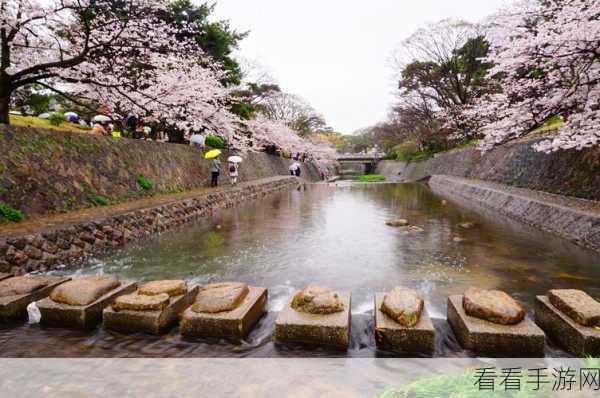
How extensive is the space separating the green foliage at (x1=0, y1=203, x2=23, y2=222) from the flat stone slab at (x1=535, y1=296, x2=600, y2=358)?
8795 mm

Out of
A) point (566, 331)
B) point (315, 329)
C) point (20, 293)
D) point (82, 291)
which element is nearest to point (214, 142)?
point (20, 293)

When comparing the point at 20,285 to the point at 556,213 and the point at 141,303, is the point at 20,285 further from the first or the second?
the point at 556,213

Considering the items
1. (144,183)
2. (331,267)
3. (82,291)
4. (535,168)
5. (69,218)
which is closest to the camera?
(82,291)

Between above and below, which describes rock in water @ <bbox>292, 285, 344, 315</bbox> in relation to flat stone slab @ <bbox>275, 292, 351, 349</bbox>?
above

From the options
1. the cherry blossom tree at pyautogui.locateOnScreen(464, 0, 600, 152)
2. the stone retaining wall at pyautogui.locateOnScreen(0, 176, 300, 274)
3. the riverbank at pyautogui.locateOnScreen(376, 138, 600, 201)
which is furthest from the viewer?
the riverbank at pyautogui.locateOnScreen(376, 138, 600, 201)

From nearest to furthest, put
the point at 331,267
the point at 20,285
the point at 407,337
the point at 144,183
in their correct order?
the point at 407,337
the point at 20,285
the point at 331,267
the point at 144,183

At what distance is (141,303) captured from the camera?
326cm

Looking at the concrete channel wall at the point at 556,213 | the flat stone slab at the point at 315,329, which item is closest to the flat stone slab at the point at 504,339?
the flat stone slab at the point at 315,329

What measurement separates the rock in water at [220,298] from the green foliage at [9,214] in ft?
17.7

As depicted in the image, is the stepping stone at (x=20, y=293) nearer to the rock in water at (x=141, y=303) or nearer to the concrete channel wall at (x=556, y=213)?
the rock in water at (x=141, y=303)

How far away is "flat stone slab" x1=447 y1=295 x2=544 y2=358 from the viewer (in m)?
2.75

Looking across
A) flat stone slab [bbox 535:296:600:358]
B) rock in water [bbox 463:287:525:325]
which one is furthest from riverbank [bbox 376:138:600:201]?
rock in water [bbox 463:287:525:325]

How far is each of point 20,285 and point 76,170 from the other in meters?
5.93

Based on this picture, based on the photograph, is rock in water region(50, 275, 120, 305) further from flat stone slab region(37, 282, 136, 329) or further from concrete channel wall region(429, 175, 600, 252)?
concrete channel wall region(429, 175, 600, 252)
